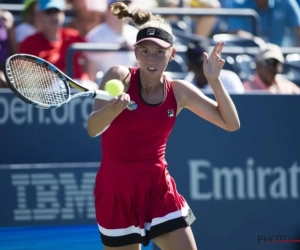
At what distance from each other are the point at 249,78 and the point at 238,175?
1661 millimetres

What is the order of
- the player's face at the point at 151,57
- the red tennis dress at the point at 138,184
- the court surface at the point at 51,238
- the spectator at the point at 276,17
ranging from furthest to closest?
1. the spectator at the point at 276,17
2. the court surface at the point at 51,238
3. the red tennis dress at the point at 138,184
4. the player's face at the point at 151,57

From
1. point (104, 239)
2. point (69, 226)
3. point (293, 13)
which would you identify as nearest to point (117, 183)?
point (104, 239)

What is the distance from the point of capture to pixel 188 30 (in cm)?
866

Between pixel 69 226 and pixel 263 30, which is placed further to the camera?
pixel 263 30

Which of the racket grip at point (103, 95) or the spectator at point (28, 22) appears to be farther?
the spectator at point (28, 22)

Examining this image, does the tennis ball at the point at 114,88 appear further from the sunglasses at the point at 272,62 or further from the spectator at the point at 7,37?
the sunglasses at the point at 272,62

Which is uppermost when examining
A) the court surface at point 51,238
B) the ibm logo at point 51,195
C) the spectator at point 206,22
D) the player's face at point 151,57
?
the spectator at point 206,22

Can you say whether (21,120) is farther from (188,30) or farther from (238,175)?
(188,30)

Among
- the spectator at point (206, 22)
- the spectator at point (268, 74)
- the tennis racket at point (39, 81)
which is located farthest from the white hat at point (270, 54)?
the tennis racket at point (39, 81)

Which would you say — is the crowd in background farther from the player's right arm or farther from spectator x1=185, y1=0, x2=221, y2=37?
the player's right arm

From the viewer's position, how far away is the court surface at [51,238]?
5.94 m

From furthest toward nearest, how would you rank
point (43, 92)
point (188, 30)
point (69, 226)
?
1. point (188, 30)
2. point (69, 226)
3. point (43, 92)

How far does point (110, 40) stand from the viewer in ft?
24.5

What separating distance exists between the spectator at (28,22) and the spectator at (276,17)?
240cm
